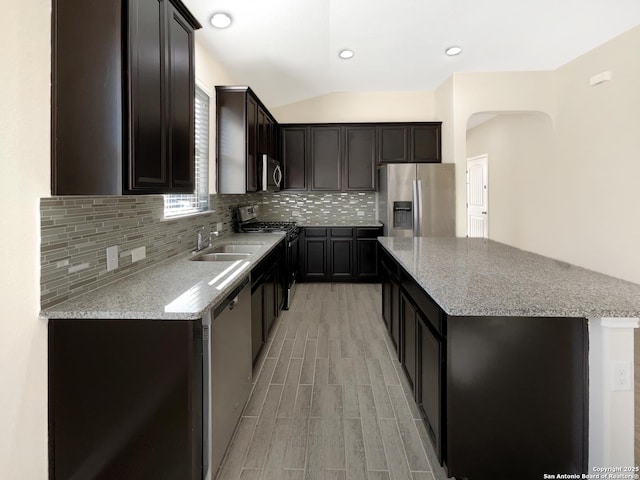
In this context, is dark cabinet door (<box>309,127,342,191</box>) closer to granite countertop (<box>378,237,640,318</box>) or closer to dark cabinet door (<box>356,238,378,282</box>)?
dark cabinet door (<box>356,238,378,282</box>)

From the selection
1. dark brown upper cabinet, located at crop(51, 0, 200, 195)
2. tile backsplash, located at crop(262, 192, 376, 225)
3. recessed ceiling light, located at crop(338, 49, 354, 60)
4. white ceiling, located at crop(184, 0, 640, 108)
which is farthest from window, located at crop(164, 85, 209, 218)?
tile backsplash, located at crop(262, 192, 376, 225)

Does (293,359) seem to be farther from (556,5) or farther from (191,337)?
(556,5)

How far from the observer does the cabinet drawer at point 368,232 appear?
5.66 meters

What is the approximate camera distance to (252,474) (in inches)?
70.4

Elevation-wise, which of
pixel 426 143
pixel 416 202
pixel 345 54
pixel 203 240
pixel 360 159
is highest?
pixel 345 54

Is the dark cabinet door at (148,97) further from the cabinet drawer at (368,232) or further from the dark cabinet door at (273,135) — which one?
the cabinet drawer at (368,232)

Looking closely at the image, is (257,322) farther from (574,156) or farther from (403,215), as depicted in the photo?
(574,156)

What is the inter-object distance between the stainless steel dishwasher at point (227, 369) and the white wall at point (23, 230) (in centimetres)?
63

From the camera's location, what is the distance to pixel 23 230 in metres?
1.38

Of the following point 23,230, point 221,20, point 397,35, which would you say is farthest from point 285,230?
point 23,230

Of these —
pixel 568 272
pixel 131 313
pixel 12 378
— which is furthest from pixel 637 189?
pixel 12 378

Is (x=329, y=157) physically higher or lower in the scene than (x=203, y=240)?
higher

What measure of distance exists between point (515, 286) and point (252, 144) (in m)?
3.17

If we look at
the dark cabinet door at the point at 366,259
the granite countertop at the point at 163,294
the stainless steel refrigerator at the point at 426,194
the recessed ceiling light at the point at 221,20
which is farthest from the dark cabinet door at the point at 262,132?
the granite countertop at the point at 163,294
